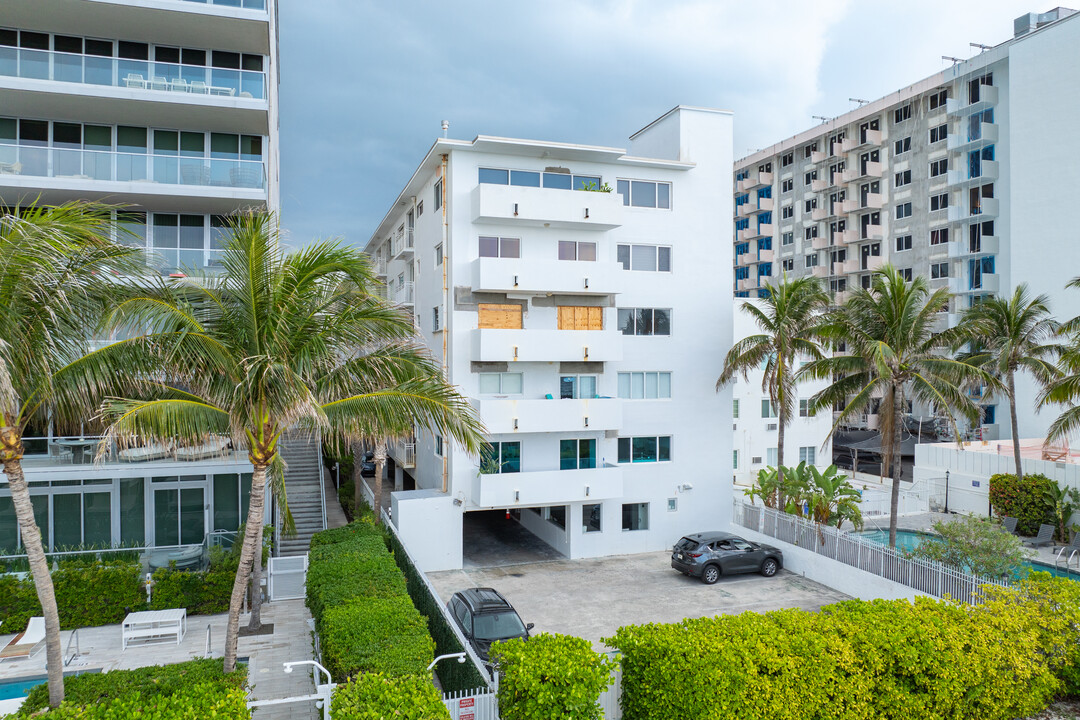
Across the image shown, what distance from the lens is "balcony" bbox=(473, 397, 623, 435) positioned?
24.4 m

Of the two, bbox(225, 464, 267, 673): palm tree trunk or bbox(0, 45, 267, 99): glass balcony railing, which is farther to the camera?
bbox(0, 45, 267, 99): glass balcony railing

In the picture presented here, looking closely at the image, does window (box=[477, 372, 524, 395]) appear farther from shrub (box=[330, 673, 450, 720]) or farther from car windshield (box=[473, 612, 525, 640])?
shrub (box=[330, 673, 450, 720])

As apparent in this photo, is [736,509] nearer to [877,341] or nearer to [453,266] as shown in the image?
[877,341]

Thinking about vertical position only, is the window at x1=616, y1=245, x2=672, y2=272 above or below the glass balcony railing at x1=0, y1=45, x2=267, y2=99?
below

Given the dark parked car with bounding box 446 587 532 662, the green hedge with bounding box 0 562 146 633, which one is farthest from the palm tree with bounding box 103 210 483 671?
the green hedge with bounding box 0 562 146 633

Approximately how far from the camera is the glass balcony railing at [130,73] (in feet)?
68.6

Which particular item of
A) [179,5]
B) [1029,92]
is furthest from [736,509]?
[1029,92]

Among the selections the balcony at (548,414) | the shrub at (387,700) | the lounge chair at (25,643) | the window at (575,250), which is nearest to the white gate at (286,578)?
the lounge chair at (25,643)

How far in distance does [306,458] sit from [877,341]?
23.5 metres

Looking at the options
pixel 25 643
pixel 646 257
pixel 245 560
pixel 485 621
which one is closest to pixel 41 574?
pixel 245 560

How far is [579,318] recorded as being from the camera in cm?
2659

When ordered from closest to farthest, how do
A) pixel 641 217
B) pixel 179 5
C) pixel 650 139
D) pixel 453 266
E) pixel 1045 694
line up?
1. pixel 1045 694
2. pixel 179 5
3. pixel 453 266
4. pixel 641 217
5. pixel 650 139

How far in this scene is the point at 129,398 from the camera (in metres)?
12.8

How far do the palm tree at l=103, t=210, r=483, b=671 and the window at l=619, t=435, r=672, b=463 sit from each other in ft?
47.5
